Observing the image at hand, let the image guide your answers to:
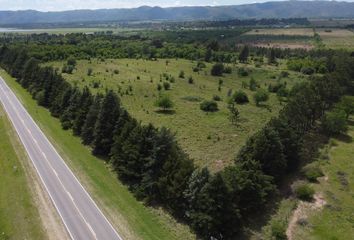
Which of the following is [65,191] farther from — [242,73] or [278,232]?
[242,73]

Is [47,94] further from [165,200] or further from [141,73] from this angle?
[165,200]

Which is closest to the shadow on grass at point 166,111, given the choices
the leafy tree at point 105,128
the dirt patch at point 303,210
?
the leafy tree at point 105,128

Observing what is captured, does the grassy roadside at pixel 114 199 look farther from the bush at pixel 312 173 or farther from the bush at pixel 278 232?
the bush at pixel 312 173

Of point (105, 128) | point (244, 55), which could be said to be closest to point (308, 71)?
point (244, 55)

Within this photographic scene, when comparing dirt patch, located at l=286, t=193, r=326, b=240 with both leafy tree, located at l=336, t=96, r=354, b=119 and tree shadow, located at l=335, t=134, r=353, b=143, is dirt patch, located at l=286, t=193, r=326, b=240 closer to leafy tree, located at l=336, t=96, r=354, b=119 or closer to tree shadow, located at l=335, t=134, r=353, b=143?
tree shadow, located at l=335, t=134, r=353, b=143

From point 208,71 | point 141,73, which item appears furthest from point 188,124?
point 208,71

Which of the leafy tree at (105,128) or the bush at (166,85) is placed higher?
the leafy tree at (105,128)

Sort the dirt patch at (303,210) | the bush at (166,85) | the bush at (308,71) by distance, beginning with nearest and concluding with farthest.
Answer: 1. the dirt patch at (303,210)
2. the bush at (166,85)
3. the bush at (308,71)
